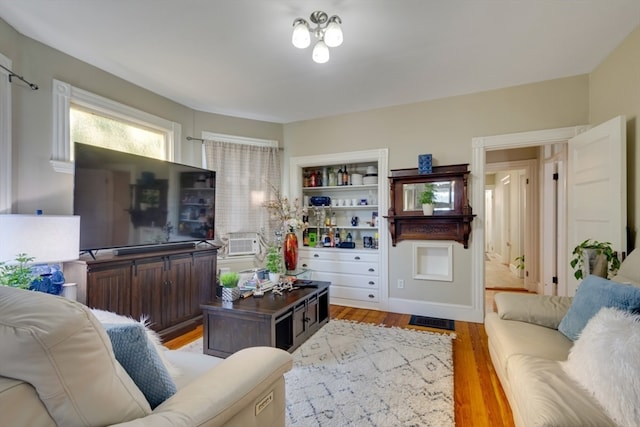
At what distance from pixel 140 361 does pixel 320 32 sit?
2349mm

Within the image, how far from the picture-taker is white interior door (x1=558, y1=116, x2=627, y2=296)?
7.55 ft

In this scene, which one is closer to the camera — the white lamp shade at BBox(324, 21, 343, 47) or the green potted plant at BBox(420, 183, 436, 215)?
the white lamp shade at BBox(324, 21, 343, 47)

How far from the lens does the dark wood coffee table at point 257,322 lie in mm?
2328

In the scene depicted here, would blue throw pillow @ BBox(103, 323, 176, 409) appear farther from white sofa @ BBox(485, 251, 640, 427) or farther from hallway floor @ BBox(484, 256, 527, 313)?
hallway floor @ BBox(484, 256, 527, 313)

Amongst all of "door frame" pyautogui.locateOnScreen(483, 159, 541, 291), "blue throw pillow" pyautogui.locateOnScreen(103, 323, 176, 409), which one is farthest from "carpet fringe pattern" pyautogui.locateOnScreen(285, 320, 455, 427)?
"door frame" pyautogui.locateOnScreen(483, 159, 541, 291)

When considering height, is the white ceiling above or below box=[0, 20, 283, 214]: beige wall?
above

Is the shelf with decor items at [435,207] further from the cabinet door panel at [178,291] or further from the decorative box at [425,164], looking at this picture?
the cabinet door panel at [178,291]

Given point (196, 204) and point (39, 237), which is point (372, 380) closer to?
point (39, 237)

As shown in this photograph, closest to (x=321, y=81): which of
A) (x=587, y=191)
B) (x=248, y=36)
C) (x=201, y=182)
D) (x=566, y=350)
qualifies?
(x=248, y=36)

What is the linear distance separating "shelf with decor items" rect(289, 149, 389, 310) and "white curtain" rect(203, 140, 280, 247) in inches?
15.8

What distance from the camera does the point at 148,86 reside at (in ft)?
10.8

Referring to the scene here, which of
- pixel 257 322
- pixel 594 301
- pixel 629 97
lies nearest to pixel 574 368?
pixel 594 301

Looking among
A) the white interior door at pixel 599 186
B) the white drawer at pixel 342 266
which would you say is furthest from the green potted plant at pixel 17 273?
the white interior door at pixel 599 186

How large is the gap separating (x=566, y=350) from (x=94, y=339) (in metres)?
2.22
